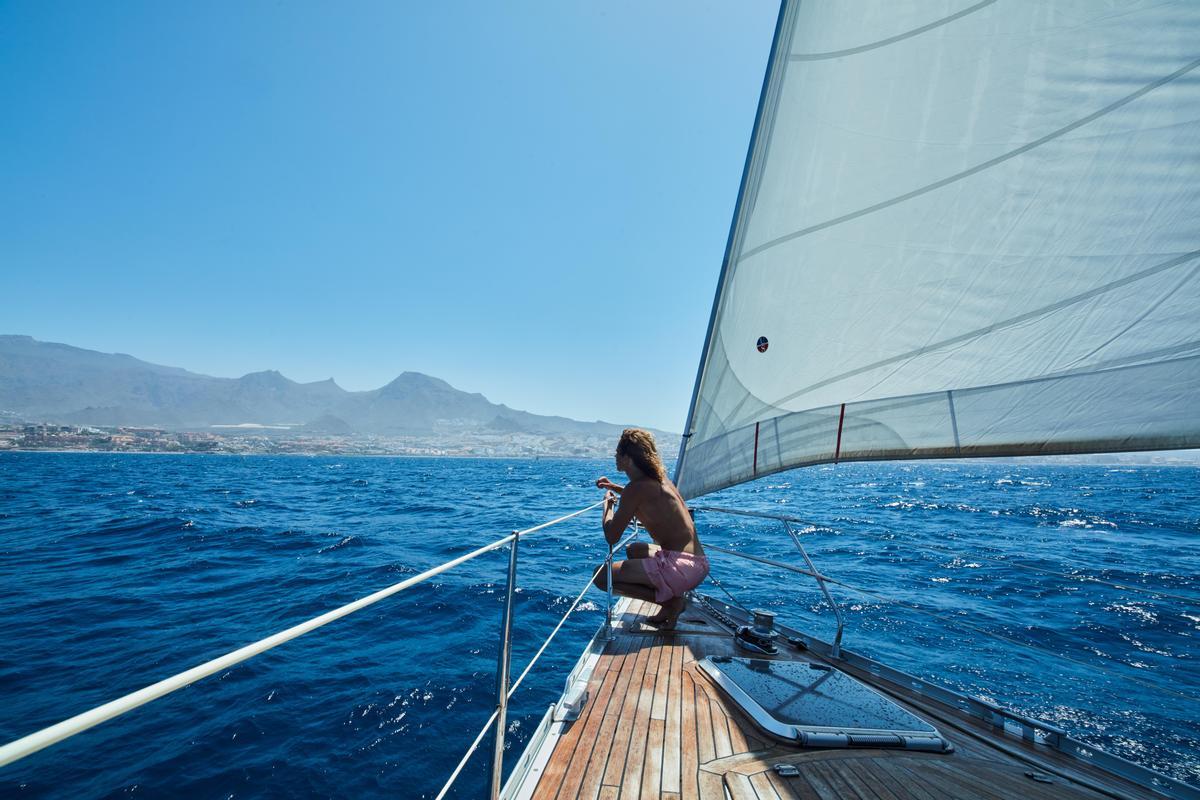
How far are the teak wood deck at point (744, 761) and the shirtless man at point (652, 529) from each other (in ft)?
2.04

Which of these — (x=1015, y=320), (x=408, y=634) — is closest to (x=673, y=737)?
(x=1015, y=320)

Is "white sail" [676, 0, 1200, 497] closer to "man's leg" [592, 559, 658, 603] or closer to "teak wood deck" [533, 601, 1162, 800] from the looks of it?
"man's leg" [592, 559, 658, 603]

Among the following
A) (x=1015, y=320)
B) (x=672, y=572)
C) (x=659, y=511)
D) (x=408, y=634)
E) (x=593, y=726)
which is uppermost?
(x=1015, y=320)

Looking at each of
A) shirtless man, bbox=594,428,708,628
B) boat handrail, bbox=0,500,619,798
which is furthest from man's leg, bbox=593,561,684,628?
boat handrail, bbox=0,500,619,798

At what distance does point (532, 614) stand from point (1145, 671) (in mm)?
7259

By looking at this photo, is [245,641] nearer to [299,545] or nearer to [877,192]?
[299,545]

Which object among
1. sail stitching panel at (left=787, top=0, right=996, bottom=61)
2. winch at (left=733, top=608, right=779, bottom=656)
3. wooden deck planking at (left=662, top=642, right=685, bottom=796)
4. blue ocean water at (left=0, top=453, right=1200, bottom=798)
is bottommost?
blue ocean water at (left=0, top=453, right=1200, bottom=798)

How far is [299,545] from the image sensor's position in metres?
11.7

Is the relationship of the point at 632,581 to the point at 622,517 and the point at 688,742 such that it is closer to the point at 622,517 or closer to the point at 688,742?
the point at 622,517

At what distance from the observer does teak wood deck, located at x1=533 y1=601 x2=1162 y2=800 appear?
2029 mm

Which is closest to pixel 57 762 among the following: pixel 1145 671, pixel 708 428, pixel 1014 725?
pixel 708 428

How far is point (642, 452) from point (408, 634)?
4.80 m

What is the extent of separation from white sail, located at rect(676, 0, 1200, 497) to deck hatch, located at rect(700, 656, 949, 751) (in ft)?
4.40

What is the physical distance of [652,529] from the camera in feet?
11.0
